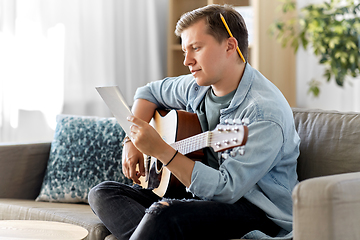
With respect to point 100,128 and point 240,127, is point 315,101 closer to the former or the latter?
point 100,128

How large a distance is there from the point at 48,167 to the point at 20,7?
1.17 meters

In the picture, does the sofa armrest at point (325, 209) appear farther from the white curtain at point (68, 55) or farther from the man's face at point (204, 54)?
the white curtain at point (68, 55)

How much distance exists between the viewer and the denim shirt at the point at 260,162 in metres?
1.23

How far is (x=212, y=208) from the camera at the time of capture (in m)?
1.24

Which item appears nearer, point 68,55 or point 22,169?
point 22,169

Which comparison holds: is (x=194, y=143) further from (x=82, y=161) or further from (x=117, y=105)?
(x=82, y=161)

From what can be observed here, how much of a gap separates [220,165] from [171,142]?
221 mm

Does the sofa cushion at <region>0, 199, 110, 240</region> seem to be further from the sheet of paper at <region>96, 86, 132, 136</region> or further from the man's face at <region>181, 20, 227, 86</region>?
the man's face at <region>181, 20, 227, 86</region>

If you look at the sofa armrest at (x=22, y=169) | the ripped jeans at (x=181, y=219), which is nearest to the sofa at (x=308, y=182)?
the sofa armrest at (x=22, y=169)

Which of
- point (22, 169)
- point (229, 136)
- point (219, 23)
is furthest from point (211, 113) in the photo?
point (22, 169)

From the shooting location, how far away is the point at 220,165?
1323mm

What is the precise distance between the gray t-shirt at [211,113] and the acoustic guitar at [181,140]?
54 mm

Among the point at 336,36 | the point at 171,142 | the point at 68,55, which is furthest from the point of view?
the point at 68,55

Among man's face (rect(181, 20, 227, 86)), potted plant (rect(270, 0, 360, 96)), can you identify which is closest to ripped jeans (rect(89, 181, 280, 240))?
man's face (rect(181, 20, 227, 86))
